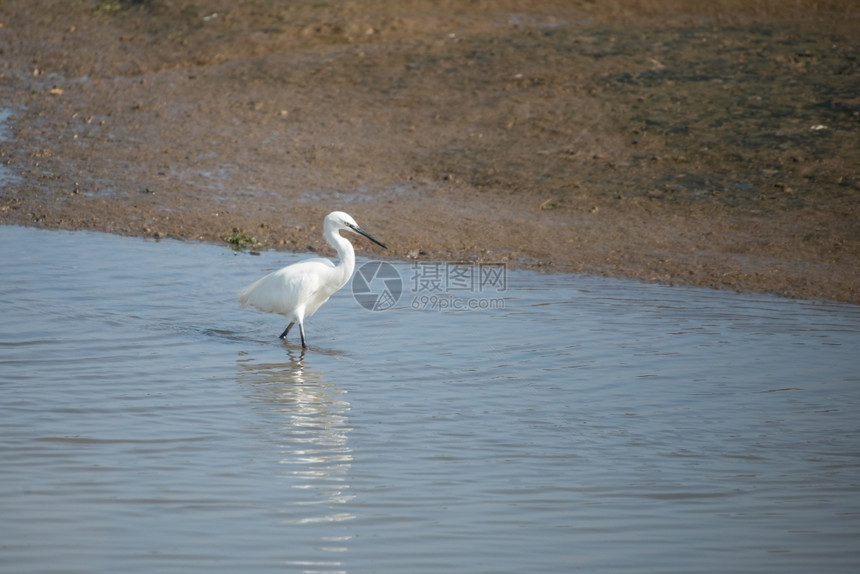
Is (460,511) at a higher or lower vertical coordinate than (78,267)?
lower

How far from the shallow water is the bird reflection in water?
0.06 feet

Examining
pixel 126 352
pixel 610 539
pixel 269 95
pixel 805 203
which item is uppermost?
pixel 269 95

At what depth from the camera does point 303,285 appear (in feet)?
26.2

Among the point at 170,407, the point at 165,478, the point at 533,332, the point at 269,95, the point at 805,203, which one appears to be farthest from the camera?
the point at 269,95

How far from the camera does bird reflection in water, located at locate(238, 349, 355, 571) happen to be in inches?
185

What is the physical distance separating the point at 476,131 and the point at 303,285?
5.33 metres

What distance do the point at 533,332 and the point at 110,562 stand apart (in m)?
4.17

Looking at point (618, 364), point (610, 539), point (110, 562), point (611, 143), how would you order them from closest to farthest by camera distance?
point (110, 562) → point (610, 539) → point (618, 364) → point (611, 143)

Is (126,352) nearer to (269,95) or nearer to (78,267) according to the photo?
(78,267)

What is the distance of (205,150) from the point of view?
12648 mm

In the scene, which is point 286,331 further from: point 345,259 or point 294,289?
point 345,259

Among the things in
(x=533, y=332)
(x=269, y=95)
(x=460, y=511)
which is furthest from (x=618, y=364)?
(x=269, y=95)

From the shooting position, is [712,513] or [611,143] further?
[611,143]

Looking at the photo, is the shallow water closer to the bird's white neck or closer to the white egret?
the white egret
